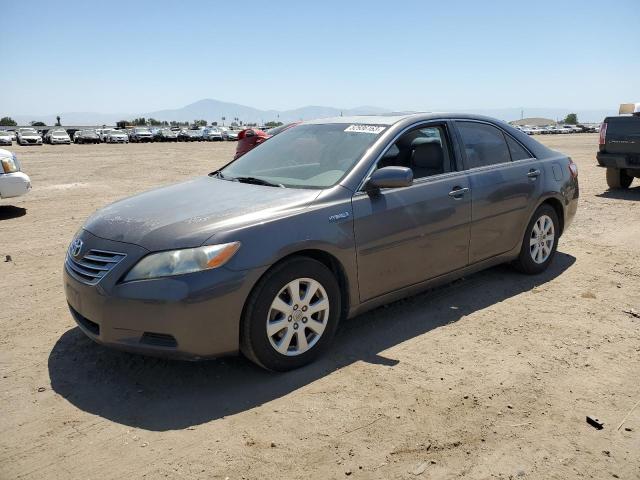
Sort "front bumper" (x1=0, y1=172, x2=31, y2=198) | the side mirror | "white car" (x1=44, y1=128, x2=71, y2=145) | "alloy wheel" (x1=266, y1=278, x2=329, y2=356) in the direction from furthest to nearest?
"white car" (x1=44, y1=128, x2=71, y2=145), "front bumper" (x1=0, y1=172, x2=31, y2=198), the side mirror, "alloy wheel" (x1=266, y1=278, x2=329, y2=356)

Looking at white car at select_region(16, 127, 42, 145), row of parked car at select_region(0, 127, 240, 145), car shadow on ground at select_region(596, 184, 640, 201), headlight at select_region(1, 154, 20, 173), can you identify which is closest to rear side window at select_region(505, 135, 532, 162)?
car shadow on ground at select_region(596, 184, 640, 201)

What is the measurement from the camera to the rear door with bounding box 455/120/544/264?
4.59 meters

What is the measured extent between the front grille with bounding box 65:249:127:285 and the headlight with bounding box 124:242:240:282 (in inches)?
6.9

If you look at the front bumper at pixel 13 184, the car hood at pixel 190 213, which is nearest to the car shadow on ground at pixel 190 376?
the car hood at pixel 190 213

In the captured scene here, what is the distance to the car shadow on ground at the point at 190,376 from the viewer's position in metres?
3.08

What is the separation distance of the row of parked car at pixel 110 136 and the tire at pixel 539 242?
45688mm

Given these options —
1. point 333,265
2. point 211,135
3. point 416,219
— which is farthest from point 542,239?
point 211,135

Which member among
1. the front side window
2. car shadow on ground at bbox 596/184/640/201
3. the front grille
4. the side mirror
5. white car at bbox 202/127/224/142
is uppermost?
white car at bbox 202/127/224/142

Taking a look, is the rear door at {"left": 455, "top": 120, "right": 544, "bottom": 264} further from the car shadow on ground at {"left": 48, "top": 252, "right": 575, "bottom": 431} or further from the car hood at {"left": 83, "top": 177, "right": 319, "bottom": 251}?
the car hood at {"left": 83, "top": 177, "right": 319, "bottom": 251}

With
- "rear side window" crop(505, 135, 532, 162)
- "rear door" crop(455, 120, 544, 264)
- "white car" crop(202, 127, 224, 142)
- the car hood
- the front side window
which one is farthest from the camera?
Answer: "white car" crop(202, 127, 224, 142)

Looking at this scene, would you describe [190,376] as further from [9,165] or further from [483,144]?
[9,165]

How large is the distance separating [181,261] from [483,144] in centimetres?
301

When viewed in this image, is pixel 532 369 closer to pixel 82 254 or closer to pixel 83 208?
pixel 82 254

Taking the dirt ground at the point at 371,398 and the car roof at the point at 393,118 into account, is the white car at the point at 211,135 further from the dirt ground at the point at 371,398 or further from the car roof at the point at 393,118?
the car roof at the point at 393,118
